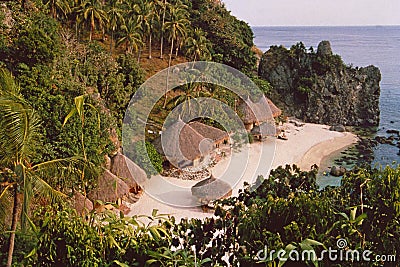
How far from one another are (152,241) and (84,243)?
0.73 m

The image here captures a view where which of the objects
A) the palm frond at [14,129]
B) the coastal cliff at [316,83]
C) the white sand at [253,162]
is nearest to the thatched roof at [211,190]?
the white sand at [253,162]

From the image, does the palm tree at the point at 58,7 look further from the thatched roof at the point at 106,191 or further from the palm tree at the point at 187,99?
the thatched roof at the point at 106,191

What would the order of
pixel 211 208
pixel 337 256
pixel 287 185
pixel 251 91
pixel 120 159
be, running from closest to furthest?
pixel 337 256 → pixel 287 185 → pixel 211 208 → pixel 120 159 → pixel 251 91

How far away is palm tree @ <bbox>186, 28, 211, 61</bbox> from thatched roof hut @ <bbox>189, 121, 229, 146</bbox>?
594 cm

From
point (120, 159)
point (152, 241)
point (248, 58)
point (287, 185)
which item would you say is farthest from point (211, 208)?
point (248, 58)

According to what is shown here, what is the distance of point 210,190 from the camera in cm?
1431

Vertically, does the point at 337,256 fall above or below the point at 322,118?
above

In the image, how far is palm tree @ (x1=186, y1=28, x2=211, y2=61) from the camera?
24.2m

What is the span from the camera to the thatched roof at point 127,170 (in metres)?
14.5

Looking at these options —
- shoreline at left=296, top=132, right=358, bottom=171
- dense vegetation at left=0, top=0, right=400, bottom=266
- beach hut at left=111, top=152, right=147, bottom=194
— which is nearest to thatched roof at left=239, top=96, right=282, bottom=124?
shoreline at left=296, top=132, right=358, bottom=171

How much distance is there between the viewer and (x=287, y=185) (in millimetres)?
6684

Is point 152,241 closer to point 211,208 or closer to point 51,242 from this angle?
point 51,242

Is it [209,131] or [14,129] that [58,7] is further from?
[14,129]

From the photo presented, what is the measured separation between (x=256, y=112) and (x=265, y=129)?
1.13m
